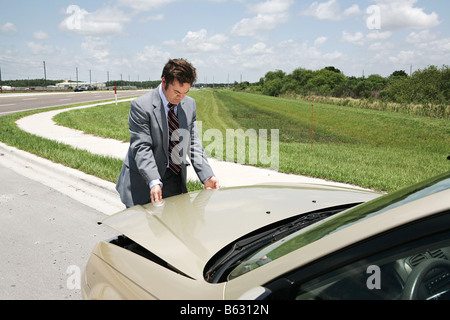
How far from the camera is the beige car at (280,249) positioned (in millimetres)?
1284

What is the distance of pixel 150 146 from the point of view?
9.67 ft

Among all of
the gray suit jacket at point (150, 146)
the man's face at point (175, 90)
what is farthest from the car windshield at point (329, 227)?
the man's face at point (175, 90)

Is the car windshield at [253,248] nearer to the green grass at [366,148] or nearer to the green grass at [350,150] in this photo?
the green grass at [350,150]

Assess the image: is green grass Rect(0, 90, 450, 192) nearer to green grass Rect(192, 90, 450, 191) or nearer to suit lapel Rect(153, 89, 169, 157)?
green grass Rect(192, 90, 450, 191)

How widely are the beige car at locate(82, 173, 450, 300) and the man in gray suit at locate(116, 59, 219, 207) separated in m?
0.48

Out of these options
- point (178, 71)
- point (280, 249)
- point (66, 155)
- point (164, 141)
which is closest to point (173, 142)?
point (164, 141)

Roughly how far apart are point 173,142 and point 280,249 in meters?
1.62

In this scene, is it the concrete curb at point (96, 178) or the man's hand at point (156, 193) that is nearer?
the man's hand at point (156, 193)

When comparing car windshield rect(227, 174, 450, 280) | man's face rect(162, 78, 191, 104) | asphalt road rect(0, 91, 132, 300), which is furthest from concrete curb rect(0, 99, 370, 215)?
car windshield rect(227, 174, 450, 280)

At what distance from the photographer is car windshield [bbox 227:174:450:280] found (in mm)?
1561

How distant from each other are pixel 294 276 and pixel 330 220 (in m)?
0.55

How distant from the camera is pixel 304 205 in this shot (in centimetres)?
240

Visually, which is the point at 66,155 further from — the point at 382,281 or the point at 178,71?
the point at 382,281
